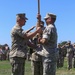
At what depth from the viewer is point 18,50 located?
10.2m

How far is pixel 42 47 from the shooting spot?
10234 mm

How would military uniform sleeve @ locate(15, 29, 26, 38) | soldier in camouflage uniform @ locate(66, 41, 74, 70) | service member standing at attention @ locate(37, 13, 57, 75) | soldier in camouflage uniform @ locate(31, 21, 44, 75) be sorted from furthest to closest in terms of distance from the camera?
soldier in camouflage uniform @ locate(66, 41, 74, 70), soldier in camouflage uniform @ locate(31, 21, 44, 75), military uniform sleeve @ locate(15, 29, 26, 38), service member standing at attention @ locate(37, 13, 57, 75)

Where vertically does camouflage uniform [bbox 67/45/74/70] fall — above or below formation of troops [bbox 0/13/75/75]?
above

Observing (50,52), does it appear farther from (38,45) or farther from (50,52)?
(38,45)

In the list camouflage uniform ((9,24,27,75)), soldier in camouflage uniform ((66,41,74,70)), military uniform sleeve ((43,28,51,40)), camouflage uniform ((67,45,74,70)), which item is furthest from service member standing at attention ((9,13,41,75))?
camouflage uniform ((67,45,74,70))

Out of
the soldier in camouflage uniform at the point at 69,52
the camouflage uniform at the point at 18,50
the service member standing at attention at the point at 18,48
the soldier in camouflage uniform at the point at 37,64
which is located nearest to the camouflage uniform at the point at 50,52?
the service member standing at attention at the point at 18,48

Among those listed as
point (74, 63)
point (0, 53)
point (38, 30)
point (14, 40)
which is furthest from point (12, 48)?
point (0, 53)

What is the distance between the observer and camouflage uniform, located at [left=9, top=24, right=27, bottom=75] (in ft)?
33.3

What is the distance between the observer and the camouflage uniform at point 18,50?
33.3 ft

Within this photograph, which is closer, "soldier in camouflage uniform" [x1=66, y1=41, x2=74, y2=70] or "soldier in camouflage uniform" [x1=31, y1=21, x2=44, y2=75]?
"soldier in camouflage uniform" [x1=31, y1=21, x2=44, y2=75]

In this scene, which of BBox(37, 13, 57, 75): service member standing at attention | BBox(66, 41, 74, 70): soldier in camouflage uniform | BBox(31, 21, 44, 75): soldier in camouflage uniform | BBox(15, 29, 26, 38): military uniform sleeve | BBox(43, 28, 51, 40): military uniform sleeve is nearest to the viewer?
BBox(43, 28, 51, 40): military uniform sleeve

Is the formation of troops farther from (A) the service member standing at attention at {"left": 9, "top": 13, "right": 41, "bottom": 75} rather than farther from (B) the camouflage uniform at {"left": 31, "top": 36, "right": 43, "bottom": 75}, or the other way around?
(B) the camouflage uniform at {"left": 31, "top": 36, "right": 43, "bottom": 75}

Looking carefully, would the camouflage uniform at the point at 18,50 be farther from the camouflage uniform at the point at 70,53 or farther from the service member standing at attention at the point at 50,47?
the camouflage uniform at the point at 70,53

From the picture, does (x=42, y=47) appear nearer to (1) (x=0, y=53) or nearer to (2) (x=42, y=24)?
(2) (x=42, y=24)
